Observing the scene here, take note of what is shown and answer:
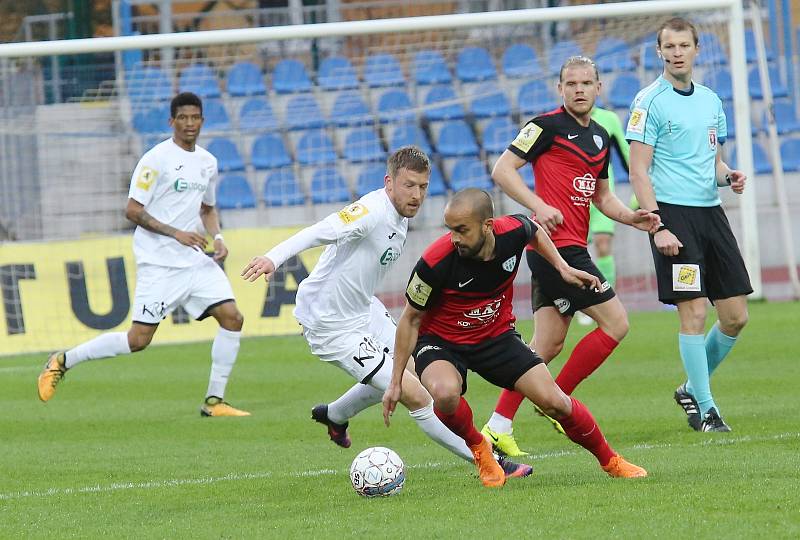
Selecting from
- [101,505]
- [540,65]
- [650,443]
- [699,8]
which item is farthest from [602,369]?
[540,65]

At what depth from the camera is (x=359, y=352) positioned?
706 centimetres

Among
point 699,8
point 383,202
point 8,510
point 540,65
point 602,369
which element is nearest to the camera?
point 8,510

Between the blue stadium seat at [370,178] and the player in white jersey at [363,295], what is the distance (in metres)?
8.90

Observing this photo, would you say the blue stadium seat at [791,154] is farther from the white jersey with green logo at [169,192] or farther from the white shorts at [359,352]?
the white shorts at [359,352]

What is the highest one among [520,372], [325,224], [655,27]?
[655,27]

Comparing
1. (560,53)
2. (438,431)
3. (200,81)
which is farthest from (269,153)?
(438,431)

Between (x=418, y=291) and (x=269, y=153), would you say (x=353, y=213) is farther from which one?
(x=269, y=153)

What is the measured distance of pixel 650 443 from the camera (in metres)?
7.42

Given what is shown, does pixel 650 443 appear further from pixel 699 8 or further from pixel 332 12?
pixel 332 12

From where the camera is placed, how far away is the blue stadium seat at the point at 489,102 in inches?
680

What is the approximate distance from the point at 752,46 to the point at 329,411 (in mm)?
13258

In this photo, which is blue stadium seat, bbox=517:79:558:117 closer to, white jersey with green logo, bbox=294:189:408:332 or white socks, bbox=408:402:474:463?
white jersey with green logo, bbox=294:189:408:332

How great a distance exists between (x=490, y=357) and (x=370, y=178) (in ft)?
33.8

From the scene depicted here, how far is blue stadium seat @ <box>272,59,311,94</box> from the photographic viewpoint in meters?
17.3
